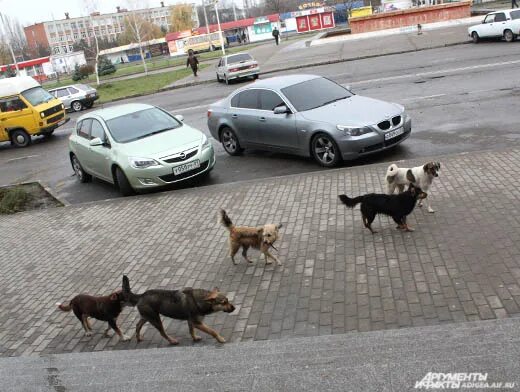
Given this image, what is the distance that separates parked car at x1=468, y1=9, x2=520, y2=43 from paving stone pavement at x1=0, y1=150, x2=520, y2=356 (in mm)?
19821

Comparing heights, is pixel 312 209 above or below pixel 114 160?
below

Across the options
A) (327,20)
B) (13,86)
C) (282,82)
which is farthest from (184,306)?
(327,20)

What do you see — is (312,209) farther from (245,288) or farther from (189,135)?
(189,135)

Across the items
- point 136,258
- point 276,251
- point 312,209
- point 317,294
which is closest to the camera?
point 317,294

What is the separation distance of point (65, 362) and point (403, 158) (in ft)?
24.7

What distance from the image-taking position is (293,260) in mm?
6652

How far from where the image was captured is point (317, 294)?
225 inches

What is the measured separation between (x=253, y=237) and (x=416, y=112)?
30.8ft

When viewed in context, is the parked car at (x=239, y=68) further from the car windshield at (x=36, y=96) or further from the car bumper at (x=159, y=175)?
the car bumper at (x=159, y=175)

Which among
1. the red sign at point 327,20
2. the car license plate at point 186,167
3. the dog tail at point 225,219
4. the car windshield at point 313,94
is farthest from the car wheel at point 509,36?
the red sign at point 327,20

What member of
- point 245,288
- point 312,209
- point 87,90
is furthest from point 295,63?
point 245,288

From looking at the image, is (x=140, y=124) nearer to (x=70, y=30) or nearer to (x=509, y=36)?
(x=509, y=36)

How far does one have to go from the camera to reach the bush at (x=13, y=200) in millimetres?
11695

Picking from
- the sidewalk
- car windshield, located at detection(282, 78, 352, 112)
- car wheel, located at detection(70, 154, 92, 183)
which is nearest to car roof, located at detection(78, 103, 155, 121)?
car wheel, located at detection(70, 154, 92, 183)
